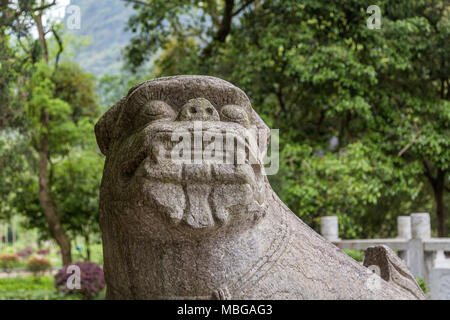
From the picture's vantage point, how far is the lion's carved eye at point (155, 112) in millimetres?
1923

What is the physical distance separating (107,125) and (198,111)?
529 mm

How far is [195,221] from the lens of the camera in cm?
177

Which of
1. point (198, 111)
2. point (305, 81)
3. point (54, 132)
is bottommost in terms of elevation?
point (198, 111)

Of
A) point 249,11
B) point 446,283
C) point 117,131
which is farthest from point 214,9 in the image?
point 117,131

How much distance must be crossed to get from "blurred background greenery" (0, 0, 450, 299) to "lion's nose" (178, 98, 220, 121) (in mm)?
4994

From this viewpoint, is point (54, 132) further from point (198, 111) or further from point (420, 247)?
point (198, 111)

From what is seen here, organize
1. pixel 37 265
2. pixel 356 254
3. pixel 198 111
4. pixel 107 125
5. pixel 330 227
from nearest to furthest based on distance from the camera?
pixel 198 111, pixel 107 125, pixel 356 254, pixel 330 227, pixel 37 265

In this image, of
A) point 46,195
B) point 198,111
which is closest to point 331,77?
point 198,111

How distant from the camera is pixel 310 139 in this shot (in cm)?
902

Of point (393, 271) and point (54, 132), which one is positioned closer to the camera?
point (393, 271)

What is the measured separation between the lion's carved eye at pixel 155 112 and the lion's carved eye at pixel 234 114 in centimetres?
19

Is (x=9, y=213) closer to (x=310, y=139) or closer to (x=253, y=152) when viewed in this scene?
(x=310, y=139)

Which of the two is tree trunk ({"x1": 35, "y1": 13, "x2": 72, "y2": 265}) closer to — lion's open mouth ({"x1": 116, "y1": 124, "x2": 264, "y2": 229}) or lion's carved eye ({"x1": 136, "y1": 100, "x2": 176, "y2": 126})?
lion's carved eye ({"x1": 136, "y1": 100, "x2": 176, "y2": 126})

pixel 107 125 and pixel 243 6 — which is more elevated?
pixel 243 6
